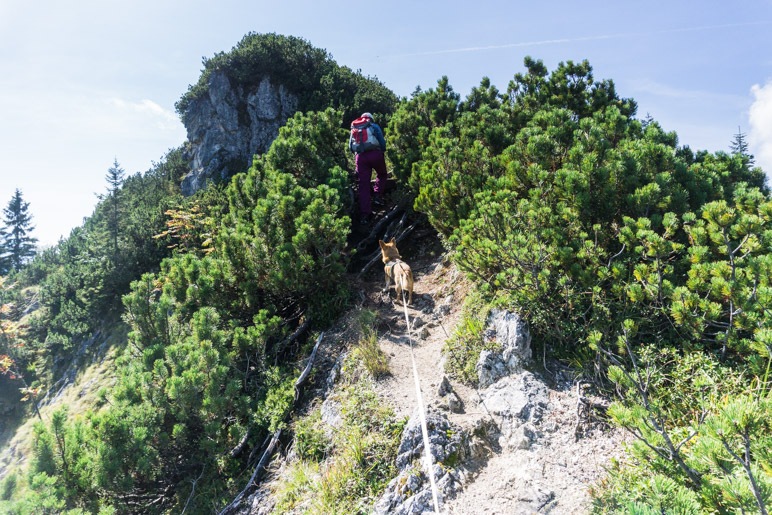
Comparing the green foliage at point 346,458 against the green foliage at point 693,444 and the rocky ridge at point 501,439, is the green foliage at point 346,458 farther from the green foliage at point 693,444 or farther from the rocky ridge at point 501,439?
the green foliage at point 693,444

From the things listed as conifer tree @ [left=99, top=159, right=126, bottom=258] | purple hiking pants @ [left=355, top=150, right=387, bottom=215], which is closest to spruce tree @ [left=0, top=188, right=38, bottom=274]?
conifer tree @ [left=99, top=159, right=126, bottom=258]

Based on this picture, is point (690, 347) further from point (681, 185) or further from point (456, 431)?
point (456, 431)

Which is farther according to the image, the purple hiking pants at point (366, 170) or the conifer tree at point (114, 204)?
the conifer tree at point (114, 204)

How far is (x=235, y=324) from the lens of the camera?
21.9 feet

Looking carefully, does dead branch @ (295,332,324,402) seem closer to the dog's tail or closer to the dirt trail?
the dirt trail

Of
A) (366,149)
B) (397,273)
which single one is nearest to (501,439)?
(397,273)

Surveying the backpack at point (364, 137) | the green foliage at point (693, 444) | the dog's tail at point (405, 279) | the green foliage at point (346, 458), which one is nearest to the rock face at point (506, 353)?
the green foliage at point (693, 444)

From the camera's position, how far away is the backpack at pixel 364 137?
9.45m

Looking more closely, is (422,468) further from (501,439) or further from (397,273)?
(397,273)

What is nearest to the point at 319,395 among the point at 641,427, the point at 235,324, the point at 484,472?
the point at 235,324

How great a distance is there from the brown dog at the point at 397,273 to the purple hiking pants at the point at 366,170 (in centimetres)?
230

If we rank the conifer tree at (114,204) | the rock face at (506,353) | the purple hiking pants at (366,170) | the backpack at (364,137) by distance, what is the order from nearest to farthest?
1. the rock face at (506,353)
2. the backpack at (364,137)
3. the purple hiking pants at (366,170)
4. the conifer tree at (114,204)

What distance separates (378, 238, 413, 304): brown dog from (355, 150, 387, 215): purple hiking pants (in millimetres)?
2299

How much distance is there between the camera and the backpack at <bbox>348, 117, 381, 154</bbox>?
945cm
